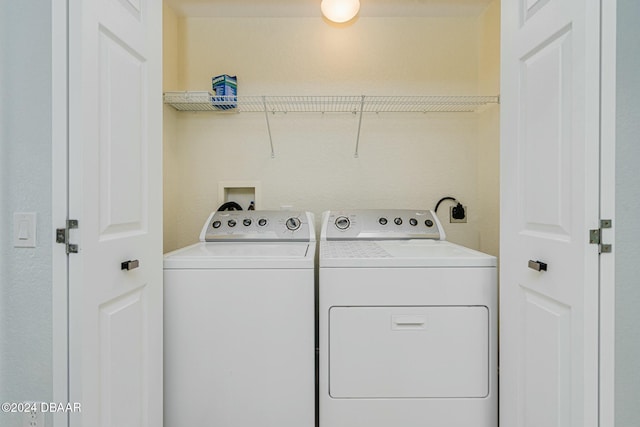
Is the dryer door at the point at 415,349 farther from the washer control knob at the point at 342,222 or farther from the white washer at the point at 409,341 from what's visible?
the washer control knob at the point at 342,222

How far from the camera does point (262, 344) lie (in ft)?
4.60

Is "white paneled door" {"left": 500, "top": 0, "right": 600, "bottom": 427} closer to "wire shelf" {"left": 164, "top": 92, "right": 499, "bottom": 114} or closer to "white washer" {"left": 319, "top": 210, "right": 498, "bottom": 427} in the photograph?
"white washer" {"left": 319, "top": 210, "right": 498, "bottom": 427}

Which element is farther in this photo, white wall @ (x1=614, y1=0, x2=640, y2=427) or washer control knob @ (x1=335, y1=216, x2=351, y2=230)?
washer control knob @ (x1=335, y1=216, x2=351, y2=230)

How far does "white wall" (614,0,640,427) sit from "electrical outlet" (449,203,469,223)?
1.36 metres

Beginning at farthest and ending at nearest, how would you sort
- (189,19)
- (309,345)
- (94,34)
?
(189,19)
(309,345)
(94,34)

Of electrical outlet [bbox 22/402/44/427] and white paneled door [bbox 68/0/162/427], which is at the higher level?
white paneled door [bbox 68/0/162/427]

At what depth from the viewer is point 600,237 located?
2.97 feet

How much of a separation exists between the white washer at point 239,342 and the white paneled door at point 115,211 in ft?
0.27

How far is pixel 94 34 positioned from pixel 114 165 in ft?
1.25

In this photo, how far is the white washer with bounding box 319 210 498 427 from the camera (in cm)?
141

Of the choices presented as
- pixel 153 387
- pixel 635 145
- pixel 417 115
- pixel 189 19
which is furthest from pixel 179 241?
pixel 635 145

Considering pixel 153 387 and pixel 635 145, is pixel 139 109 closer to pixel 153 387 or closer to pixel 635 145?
pixel 153 387

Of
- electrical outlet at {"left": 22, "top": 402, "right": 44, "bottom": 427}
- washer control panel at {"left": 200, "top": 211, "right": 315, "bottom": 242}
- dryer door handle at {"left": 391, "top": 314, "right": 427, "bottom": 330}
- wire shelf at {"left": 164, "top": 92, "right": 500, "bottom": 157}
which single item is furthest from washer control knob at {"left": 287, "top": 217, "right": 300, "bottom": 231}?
electrical outlet at {"left": 22, "top": 402, "right": 44, "bottom": 427}

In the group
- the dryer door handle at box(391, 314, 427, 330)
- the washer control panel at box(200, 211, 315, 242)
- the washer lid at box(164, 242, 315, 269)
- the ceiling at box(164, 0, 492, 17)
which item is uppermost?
the ceiling at box(164, 0, 492, 17)
